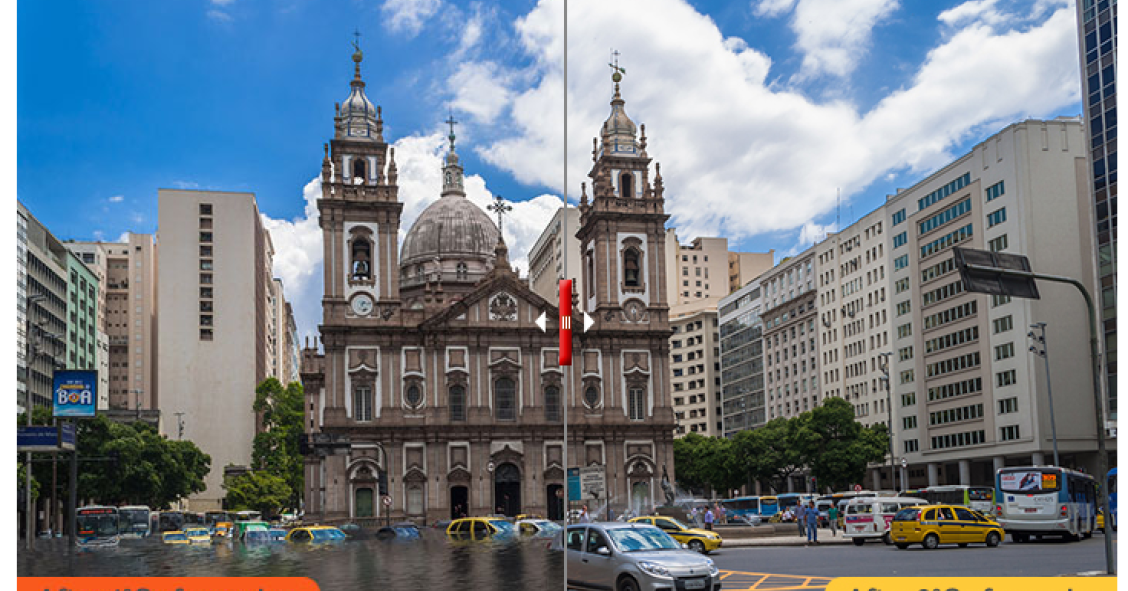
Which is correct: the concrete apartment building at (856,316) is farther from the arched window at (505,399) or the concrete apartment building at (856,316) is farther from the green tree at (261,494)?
the green tree at (261,494)

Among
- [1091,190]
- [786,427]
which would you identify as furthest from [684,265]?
[1091,190]

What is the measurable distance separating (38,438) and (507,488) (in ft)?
136

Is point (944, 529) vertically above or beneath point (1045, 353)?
beneath

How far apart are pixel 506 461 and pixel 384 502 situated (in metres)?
6.06

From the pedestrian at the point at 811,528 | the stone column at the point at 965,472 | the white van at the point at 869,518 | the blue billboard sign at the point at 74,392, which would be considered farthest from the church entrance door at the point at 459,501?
the blue billboard sign at the point at 74,392

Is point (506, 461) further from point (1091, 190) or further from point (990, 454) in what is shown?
point (1091, 190)

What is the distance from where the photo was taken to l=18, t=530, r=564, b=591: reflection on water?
17172 mm

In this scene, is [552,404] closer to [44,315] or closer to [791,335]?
[791,335]

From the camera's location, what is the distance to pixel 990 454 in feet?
122

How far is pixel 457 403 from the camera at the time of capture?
58688 millimetres

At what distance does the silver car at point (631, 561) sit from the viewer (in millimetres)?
13945

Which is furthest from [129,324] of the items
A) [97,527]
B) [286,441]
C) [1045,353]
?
[286,441]

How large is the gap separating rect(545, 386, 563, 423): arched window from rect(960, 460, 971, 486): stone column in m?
20.2

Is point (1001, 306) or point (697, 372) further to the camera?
point (697, 372)
